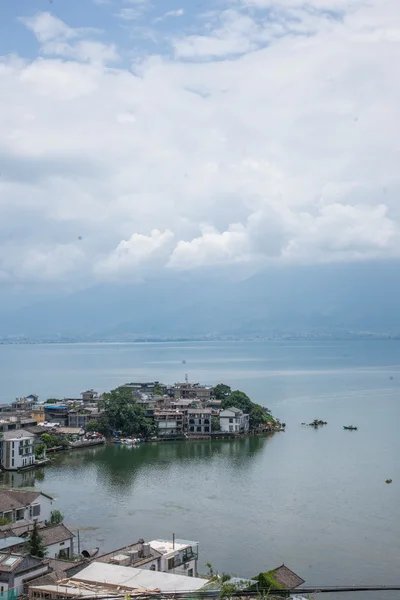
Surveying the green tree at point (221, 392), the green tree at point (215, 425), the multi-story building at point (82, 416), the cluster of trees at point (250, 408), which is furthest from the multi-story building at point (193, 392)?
the multi-story building at point (82, 416)

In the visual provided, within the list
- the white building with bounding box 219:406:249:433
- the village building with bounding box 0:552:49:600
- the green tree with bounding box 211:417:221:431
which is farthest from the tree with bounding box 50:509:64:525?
the white building with bounding box 219:406:249:433

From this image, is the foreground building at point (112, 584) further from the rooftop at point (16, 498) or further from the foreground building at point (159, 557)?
the rooftop at point (16, 498)

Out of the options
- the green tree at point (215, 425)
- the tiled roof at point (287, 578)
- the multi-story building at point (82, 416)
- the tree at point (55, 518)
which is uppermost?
the multi-story building at point (82, 416)

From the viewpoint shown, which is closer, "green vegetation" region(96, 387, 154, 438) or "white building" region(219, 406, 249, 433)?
"green vegetation" region(96, 387, 154, 438)

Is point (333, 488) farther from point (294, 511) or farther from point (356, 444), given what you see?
point (356, 444)

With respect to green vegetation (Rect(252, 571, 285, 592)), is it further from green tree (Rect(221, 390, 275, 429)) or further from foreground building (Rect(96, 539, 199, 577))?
green tree (Rect(221, 390, 275, 429))
